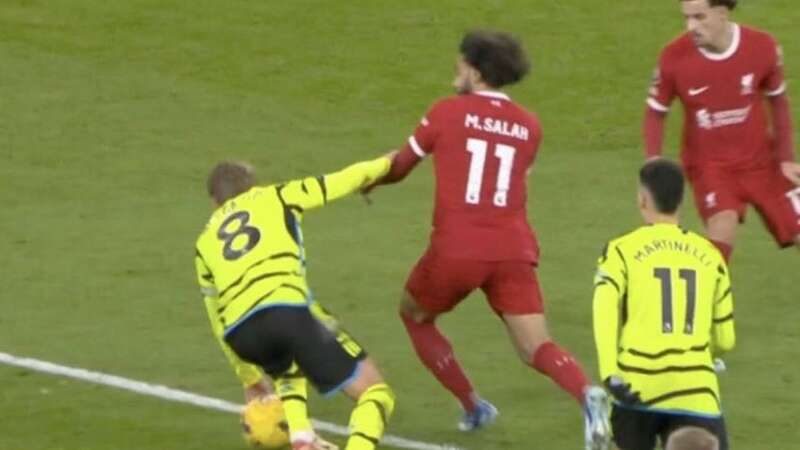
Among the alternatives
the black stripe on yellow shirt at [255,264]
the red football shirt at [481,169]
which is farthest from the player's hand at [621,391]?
the black stripe on yellow shirt at [255,264]

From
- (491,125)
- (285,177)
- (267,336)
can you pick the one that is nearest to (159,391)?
(267,336)

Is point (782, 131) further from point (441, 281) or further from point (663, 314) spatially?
point (663, 314)

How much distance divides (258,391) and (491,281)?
137 cm

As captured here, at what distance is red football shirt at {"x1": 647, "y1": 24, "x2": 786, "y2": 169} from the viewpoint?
12117 millimetres

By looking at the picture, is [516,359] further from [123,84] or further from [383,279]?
[123,84]

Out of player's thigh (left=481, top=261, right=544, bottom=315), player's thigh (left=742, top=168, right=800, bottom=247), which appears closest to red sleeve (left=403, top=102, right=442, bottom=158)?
player's thigh (left=481, top=261, right=544, bottom=315)

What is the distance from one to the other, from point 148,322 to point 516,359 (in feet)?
7.94

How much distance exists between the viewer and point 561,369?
10383 mm

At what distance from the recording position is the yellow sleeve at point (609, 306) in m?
8.73

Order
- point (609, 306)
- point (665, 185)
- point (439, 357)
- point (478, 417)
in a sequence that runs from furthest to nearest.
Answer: point (478, 417), point (439, 357), point (665, 185), point (609, 306)

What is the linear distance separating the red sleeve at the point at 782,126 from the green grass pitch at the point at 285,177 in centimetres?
122

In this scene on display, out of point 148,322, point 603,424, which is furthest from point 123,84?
point 603,424

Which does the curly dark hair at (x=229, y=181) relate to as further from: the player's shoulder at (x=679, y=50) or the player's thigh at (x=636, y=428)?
the player's shoulder at (x=679, y=50)

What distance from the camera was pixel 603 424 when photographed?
9.22 meters
